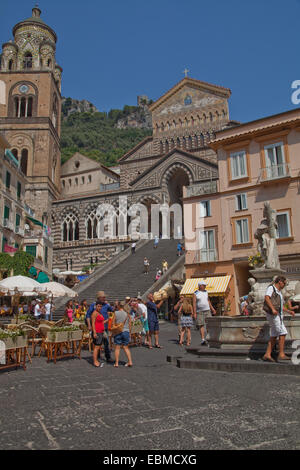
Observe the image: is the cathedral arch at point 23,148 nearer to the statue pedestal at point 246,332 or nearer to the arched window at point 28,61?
the arched window at point 28,61

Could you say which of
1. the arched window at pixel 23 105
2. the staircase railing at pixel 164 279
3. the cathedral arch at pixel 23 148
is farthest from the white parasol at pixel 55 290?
the arched window at pixel 23 105

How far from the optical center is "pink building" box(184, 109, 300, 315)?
20125 millimetres

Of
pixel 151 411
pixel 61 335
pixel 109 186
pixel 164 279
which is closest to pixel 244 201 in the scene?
pixel 164 279

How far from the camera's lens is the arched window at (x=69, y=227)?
136 feet

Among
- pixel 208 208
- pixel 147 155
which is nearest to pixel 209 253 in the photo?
pixel 208 208

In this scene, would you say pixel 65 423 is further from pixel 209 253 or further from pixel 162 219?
pixel 162 219

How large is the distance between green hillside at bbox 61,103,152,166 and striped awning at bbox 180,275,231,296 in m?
59.0

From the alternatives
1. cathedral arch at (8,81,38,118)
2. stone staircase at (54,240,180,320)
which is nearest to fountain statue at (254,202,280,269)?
stone staircase at (54,240,180,320)

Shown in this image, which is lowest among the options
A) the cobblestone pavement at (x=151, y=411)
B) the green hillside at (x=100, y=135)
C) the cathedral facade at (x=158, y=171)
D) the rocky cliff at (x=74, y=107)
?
the cobblestone pavement at (x=151, y=411)

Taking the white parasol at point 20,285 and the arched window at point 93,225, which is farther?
the arched window at point 93,225

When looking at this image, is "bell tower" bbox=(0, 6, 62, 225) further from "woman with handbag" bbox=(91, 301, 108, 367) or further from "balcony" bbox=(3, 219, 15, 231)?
"woman with handbag" bbox=(91, 301, 108, 367)

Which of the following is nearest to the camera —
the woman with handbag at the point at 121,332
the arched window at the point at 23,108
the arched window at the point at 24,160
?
the woman with handbag at the point at 121,332

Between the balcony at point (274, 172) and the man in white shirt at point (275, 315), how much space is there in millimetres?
15125

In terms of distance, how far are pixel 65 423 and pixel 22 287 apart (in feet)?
35.7
